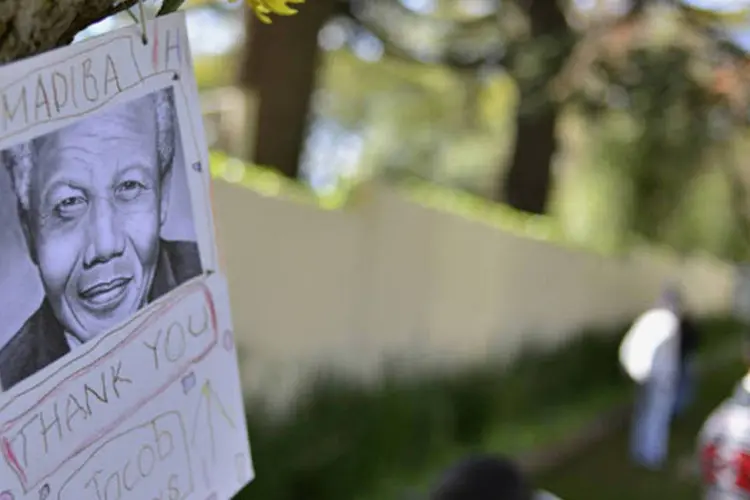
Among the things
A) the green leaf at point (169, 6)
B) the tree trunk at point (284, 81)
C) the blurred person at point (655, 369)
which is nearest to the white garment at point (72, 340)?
the green leaf at point (169, 6)

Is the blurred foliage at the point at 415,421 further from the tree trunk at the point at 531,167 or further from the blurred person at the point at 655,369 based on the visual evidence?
the tree trunk at the point at 531,167

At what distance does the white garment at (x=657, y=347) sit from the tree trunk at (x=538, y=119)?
118 inches

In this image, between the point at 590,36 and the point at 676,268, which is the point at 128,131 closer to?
the point at 590,36

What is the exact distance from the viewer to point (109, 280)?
1.04 metres

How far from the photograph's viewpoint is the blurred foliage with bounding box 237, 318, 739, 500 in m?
5.22

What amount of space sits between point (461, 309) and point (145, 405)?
665 cm

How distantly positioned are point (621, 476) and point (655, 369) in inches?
40.0

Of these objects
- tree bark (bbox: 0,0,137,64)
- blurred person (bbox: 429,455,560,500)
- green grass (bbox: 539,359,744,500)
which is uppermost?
tree bark (bbox: 0,0,137,64)

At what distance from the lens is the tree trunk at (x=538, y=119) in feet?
30.1

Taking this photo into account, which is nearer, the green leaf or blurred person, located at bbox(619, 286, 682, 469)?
the green leaf

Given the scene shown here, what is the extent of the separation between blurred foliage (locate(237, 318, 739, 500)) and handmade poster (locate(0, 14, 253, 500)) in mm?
3786

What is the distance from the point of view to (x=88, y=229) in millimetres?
1007

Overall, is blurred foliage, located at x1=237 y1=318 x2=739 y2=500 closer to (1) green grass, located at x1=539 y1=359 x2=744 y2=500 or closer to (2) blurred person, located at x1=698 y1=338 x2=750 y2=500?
(1) green grass, located at x1=539 y1=359 x2=744 y2=500

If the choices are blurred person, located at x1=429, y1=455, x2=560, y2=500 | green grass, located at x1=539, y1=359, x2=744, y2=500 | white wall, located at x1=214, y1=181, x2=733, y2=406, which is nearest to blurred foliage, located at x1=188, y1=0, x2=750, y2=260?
white wall, located at x1=214, y1=181, x2=733, y2=406
